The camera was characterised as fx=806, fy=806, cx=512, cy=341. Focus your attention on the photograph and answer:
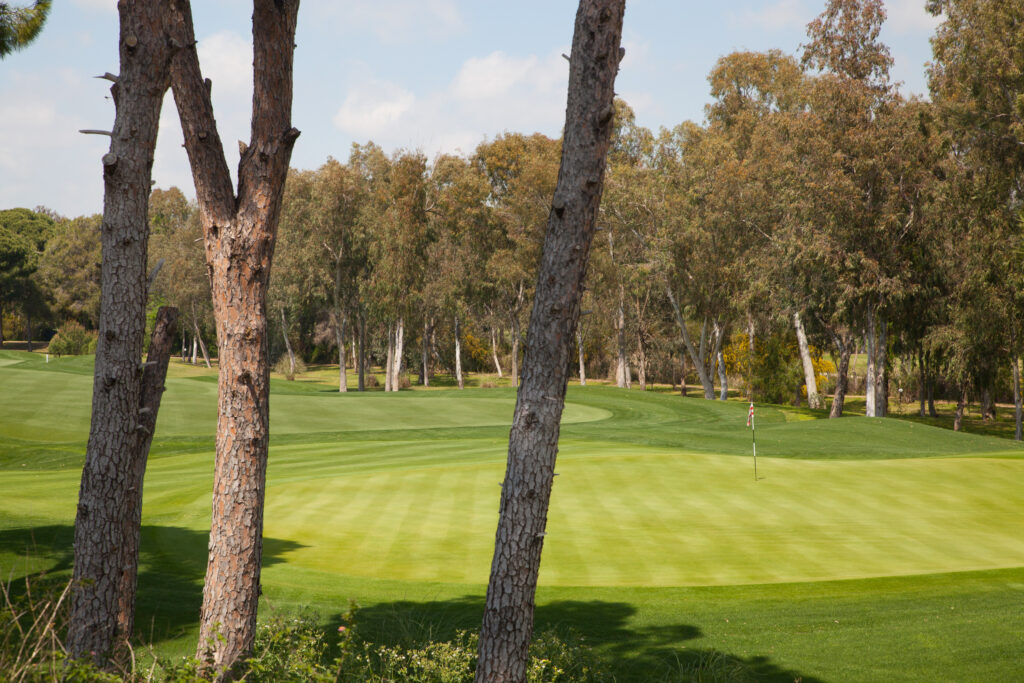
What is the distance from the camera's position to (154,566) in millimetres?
8531

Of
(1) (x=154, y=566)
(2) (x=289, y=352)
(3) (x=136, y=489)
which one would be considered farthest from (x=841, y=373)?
(2) (x=289, y=352)

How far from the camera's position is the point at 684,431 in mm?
23875

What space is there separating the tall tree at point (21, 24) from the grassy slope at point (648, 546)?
558 centimetres

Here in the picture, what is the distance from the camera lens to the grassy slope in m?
6.84

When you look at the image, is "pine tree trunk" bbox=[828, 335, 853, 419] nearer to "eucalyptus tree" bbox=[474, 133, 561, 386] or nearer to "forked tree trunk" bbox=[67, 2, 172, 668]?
"eucalyptus tree" bbox=[474, 133, 561, 386]

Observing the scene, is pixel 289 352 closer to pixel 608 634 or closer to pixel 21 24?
pixel 21 24

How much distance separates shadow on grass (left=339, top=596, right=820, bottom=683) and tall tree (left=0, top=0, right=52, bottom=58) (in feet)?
24.1

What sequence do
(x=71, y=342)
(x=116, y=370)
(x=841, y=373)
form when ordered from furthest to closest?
(x=71, y=342), (x=841, y=373), (x=116, y=370)

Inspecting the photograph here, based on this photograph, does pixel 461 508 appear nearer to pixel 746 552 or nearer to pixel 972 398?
pixel 746 552

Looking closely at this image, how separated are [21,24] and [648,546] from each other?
9258mm

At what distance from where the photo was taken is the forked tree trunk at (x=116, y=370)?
496 centimetres

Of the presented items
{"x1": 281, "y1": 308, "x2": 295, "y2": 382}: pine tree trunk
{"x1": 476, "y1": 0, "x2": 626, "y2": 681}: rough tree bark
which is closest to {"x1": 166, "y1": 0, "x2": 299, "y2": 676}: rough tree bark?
{"x1": 476, "y1": 0, "x2": 626, "y2": 681}: rough tree bark

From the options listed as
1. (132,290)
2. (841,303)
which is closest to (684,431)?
(841,303)

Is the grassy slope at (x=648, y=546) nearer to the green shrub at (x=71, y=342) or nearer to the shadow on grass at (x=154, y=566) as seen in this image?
the shadow on grass at (x=154, y=566)
